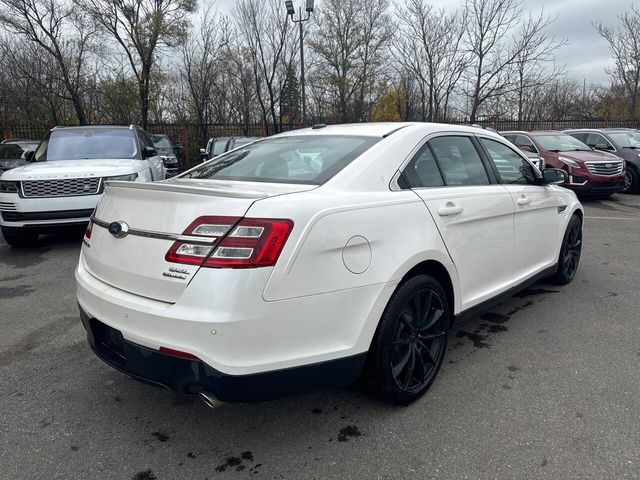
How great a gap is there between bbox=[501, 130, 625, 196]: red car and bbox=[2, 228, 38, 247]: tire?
34.7ft

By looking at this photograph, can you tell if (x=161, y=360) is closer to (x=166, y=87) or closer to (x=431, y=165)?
(x=431, y=165)

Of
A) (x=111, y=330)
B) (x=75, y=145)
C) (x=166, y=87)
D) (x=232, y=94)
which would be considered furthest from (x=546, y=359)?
(x=166, y=87)

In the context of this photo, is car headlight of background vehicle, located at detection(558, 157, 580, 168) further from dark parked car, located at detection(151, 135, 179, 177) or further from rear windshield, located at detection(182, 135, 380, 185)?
dark parked car, located at detection(151, 135, 179, 177)

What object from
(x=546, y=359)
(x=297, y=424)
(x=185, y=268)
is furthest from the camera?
(x=546, y=359)

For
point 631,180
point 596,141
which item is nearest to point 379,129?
point 631,180

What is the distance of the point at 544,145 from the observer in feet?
38.9

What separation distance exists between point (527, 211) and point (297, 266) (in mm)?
2484

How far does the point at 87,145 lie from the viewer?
7488mm

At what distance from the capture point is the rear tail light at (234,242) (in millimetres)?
1987

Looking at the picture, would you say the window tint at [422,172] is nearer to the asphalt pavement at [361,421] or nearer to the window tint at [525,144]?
the asphalt pavement at [361,421]

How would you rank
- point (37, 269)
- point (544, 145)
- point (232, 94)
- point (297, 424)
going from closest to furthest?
point (297, 424)
point (37, 269)
point (544, 145)
point (232, 94)

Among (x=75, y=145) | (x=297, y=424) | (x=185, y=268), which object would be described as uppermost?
(x=75, y=145)

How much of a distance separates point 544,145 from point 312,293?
11.5m

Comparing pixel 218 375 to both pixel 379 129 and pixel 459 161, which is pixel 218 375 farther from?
pixel 459 161
